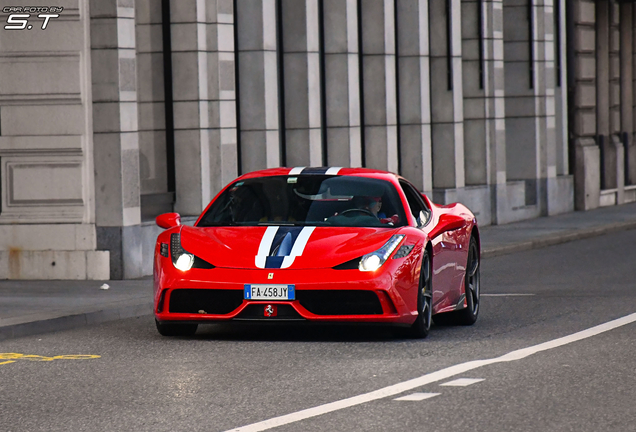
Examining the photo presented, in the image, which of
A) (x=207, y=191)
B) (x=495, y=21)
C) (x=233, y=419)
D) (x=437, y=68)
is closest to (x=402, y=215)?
(x=233, y=419)

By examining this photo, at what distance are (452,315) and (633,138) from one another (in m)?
27.5

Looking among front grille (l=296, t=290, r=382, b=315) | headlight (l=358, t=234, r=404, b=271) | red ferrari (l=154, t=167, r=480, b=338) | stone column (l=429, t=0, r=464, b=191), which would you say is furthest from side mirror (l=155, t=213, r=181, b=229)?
stone column (l=429, t=0, r=464, b=191)

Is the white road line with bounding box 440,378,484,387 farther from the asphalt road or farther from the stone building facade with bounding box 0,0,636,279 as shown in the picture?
the stone building facade with bounding box 0,0,636,279

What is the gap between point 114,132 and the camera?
16.9 m

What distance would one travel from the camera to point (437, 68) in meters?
27.2

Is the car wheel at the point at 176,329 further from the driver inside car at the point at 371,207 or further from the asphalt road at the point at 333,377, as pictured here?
the driver inside car at the point at 371,207

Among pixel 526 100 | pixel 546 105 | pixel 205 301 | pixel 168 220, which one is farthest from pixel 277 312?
pixel 546 105

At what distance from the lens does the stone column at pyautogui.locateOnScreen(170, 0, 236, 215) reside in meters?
19.2

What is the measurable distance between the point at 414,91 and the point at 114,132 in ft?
33.5

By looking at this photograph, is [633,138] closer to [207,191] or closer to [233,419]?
[207,191]

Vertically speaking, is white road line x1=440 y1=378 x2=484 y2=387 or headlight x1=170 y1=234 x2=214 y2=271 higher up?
headlight x1=170 y1=234 x2=214 y2=271

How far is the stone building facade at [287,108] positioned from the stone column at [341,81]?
27 mm

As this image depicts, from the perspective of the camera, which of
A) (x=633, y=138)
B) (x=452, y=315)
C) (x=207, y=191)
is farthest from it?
(x=633, y=138)

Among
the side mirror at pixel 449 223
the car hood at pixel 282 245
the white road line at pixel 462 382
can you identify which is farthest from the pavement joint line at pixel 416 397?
the side mirror at pixel 449 223
